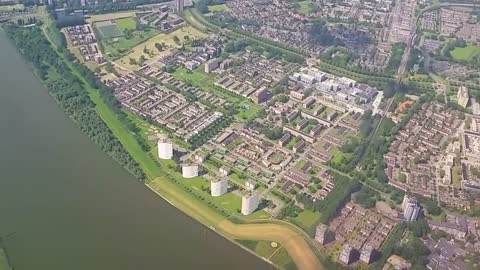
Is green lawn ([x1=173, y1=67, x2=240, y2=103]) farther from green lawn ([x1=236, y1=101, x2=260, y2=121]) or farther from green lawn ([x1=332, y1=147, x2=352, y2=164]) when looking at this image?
green lawn ([x1=332, y1=147, x2=352, y2=164])

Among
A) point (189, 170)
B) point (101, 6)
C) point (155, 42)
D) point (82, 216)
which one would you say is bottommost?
point (82, 216)

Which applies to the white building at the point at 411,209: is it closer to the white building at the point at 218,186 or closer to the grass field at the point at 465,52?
the white building at the point at 218,186

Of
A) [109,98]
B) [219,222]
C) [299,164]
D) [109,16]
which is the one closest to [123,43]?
[109,16]

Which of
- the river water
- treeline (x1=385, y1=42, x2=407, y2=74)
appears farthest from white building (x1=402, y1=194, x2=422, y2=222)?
treeline (x1=385, y1=42, x2=407, y2=74)

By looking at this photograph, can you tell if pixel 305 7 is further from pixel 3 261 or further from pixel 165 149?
pixel 3 261

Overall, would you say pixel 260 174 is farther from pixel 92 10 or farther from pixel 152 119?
pixel 92 10

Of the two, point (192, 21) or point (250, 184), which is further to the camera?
point (192, 21)

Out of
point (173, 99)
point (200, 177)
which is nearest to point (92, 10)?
point (173, 99)
